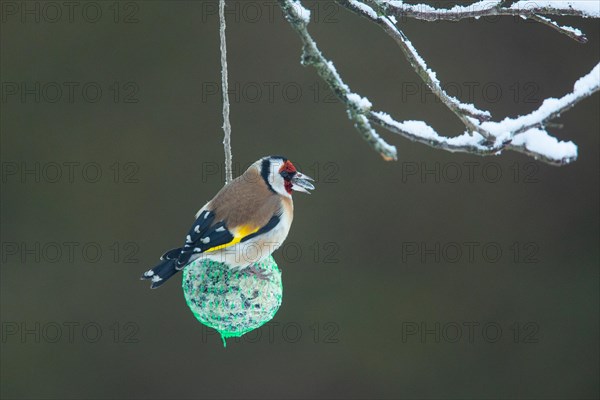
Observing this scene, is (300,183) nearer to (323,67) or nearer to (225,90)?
(225,90)

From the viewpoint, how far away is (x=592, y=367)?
4.42 meters

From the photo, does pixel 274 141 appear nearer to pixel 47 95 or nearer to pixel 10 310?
pixel 47 95

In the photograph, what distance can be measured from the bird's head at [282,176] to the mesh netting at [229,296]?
217 millimetres

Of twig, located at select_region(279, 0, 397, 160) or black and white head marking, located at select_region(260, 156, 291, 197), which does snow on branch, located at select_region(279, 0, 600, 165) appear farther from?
black and white head marking, located at select_region(260, 156, 291, 197)

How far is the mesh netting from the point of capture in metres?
2.07

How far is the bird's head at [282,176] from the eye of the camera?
205 centimetres

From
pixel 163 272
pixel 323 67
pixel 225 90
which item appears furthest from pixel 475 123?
pixel 163 272

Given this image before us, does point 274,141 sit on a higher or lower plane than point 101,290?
higher

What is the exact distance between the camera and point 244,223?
202cm

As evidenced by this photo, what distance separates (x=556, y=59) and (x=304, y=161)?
141 cm

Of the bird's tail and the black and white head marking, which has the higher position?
the black and white head marking

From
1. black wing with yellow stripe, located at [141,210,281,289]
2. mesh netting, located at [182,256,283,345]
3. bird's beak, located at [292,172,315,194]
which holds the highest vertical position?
bird's beak, located at [292,172,315,194]

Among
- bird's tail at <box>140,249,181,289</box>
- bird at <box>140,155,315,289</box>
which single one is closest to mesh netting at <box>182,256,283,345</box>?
bird at <box>140,155,315,289</box>

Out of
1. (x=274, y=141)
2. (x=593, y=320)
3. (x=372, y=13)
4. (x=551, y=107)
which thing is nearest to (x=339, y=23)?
(x=274, y=141)
